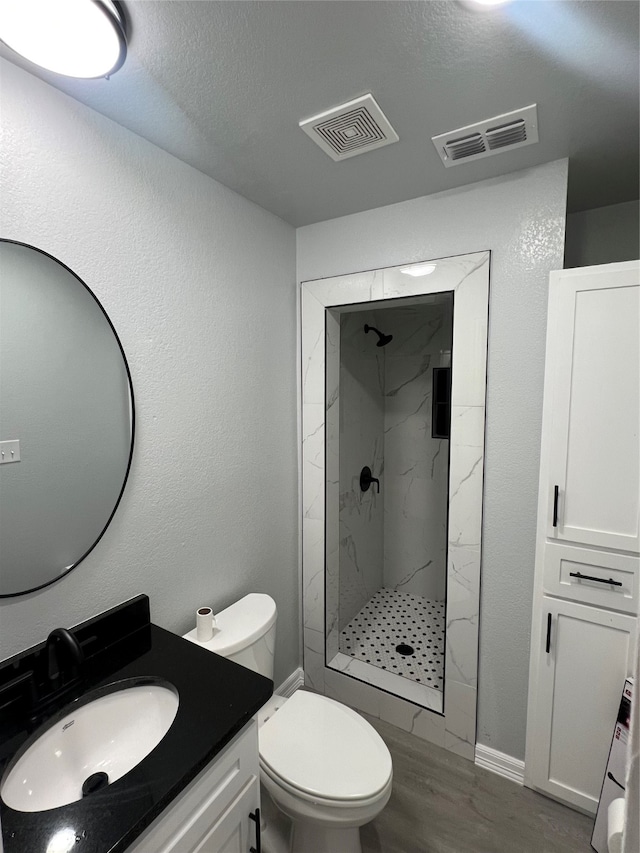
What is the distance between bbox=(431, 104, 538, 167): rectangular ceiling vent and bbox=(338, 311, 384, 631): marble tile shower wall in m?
1.08

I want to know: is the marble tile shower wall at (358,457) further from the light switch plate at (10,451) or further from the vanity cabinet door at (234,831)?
the light switch plate at (10,451)

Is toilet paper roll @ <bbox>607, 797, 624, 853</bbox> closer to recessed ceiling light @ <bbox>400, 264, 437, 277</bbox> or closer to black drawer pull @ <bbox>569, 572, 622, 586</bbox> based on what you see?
black drawer pull @ <bbox>569, 572, 622, 586</bbox>

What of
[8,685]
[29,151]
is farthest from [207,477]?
[29,151]

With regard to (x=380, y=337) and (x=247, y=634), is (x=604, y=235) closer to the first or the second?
(x=380, y=337)

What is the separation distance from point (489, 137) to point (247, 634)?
1.93 metres

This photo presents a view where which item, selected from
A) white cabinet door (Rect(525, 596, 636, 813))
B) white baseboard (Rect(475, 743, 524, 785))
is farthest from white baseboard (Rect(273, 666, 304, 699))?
white cabinet door (Rect(525, 596, 636, 813))

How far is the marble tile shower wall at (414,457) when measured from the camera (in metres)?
2.88

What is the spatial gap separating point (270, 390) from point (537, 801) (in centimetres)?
204

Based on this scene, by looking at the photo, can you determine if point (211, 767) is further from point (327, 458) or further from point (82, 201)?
point (82, 201)

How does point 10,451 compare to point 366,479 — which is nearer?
point 10,451

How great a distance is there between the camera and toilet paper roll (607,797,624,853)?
2.50 ft

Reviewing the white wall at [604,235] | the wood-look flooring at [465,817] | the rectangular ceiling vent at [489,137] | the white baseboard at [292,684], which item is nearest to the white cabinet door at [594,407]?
the rectangular ceiling vent at [489,137]

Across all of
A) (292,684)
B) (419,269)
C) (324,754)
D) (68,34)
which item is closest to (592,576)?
(324,754)

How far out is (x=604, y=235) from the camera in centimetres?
194
